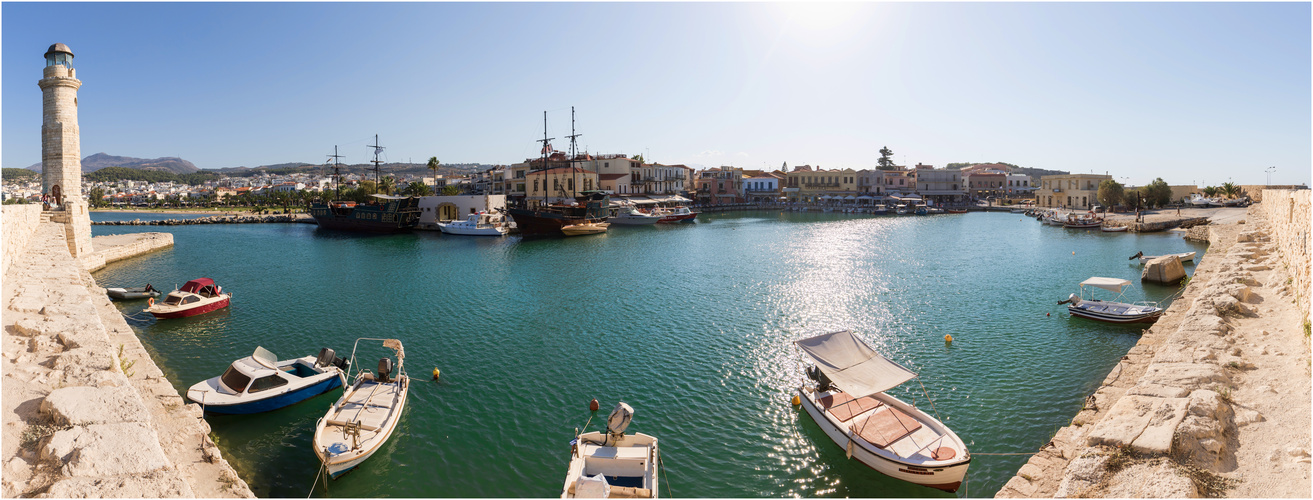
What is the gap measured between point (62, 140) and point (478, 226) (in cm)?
3013

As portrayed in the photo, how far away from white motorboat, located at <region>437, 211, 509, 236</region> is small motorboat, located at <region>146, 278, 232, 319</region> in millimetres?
32519

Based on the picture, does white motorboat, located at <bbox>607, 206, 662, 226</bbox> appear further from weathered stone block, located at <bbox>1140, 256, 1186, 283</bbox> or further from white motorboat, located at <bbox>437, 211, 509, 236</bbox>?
weathered stone block, located at <bbox>1140, 256, 1186, 283</bbox>

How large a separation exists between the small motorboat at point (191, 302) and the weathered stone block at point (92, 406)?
1709cm

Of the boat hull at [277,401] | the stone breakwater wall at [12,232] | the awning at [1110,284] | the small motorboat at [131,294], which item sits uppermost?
the stone breakwater wall at [12,232]

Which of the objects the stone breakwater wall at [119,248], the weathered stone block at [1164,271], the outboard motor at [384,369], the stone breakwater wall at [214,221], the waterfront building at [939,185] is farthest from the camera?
the waterfront building at [939,185]

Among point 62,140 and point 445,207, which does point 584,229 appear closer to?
point 445,207

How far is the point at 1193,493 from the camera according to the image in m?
6.97

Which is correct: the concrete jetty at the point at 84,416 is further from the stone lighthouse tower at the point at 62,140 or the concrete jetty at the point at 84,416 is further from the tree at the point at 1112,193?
the tree at the point at 1112,193

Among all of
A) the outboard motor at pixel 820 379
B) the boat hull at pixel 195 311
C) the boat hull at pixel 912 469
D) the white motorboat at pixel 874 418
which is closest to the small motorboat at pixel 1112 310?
the white motorboat at pixel 874 418

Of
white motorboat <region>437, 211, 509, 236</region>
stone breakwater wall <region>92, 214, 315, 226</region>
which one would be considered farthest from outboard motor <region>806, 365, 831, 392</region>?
stone breakwater wall <region>92, 214, 315, 226</region>

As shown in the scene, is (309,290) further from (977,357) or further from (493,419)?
(977,357)

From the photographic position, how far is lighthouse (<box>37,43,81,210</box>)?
30.8 metres

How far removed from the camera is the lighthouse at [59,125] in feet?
101

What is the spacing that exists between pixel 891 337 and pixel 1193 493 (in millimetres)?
13286
